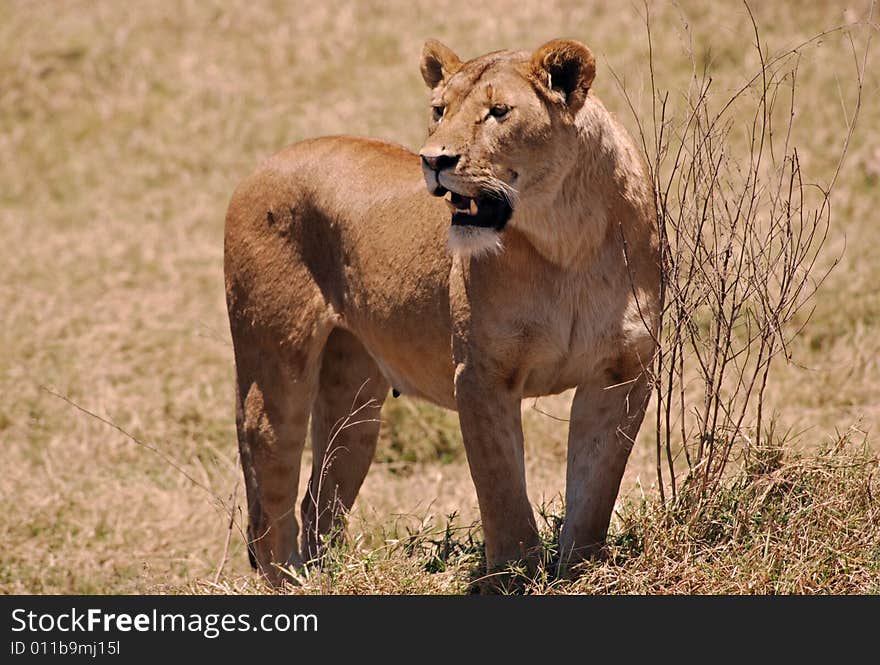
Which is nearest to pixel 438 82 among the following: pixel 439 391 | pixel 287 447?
pixel 439 391

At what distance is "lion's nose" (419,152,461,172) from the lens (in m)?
3.55

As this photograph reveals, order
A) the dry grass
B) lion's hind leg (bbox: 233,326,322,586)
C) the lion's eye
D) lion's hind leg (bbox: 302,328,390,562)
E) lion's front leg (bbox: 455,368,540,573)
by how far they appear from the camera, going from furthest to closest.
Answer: lion's hind leg (bbox: 302,328,390,562) < lion's hind leg (bbox: 233,326,322,586) < the dry grass < lion's front leg (bbox: 455,368,540,573) < the lion's eye

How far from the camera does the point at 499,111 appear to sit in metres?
3.66

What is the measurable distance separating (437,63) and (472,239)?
2.01ft

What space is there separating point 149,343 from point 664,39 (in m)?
5.36

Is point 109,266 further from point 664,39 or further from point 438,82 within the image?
point 438,82

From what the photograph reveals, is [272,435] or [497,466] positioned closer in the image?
[497,466]

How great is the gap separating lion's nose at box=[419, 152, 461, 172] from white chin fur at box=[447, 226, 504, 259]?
0.22 m

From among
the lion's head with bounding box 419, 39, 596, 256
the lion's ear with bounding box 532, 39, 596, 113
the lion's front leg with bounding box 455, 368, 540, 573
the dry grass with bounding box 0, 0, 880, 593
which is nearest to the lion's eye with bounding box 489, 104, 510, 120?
the lion's head with bounding box 419, 39, 596, 256

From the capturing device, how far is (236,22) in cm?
1278

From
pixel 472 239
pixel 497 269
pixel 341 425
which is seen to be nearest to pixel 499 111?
pixel 472 239

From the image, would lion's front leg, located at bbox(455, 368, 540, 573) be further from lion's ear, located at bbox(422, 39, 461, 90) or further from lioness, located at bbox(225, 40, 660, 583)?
lion's ear, located at bbox(422, 39, 461, 90)

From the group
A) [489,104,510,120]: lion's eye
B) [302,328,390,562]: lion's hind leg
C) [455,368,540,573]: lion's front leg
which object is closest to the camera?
[489,104,510,120]: lion's eye

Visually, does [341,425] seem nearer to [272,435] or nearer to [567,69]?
[272,435]
